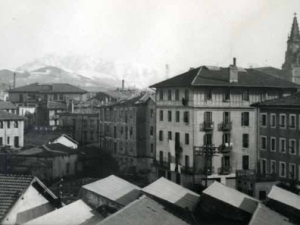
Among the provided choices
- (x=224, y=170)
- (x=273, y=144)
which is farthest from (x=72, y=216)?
(x=224, y=170)

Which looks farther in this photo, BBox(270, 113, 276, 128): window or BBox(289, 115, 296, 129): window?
BBox(270, 113, 276, 128): window

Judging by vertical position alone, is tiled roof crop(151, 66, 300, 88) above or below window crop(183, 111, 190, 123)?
above

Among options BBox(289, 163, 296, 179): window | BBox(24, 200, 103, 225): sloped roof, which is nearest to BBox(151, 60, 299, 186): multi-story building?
BBox(289, 163, 296, 179): window

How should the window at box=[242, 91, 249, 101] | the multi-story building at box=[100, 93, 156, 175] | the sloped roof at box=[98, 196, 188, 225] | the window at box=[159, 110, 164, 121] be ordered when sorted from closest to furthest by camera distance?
the sloped roof at box=[98, 196, 188, 225]
the window at box=[242, 91, 249, 101]
the window at box=[159, 110, 164, 121]
the multi-story building at box=[100, 93, 156, 175]

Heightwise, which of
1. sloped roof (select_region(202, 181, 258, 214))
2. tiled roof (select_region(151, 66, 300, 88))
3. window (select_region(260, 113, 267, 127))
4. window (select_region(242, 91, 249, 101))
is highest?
tiled roof (select_region(151, 66, 300, 88))

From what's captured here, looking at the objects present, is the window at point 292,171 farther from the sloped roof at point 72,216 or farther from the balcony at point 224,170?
the sloped roof at point 72,216

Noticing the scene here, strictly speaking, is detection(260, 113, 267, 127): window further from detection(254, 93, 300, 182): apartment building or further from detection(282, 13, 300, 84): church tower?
detection(282, 13, 300, 84): church tower
